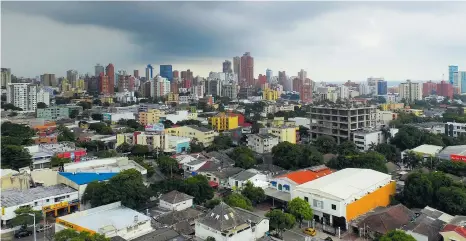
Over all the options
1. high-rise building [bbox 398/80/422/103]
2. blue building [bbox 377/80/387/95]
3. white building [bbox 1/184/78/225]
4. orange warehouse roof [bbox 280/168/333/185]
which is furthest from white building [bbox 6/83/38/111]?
blue building [bbox 377/80/387/95]

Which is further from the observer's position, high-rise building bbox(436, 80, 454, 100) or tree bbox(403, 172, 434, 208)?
high-rise building bbox(436, 80, 454, 100)

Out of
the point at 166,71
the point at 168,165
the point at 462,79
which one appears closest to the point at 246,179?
the point at 168,165

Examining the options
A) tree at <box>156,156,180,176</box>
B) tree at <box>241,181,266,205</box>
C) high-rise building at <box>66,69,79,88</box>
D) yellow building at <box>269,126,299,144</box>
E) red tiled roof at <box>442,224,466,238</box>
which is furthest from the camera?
high-rise building at <box>66,69,79,88</box>

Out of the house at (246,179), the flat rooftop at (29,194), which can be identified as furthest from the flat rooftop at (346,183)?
the flat rooftop at (29,194)

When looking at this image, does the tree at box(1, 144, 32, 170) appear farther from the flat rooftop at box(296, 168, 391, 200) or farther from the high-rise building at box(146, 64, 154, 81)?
the high-rise building at box(146, 64, 154, 81)

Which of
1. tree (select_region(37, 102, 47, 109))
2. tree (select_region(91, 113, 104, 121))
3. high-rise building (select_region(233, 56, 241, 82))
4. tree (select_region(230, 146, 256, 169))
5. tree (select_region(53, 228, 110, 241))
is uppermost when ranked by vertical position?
high-rise building (select_region(233, 56, 241, 82))

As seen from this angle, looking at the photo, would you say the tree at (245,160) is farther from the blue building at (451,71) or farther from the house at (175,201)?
the blue building at (451,71)

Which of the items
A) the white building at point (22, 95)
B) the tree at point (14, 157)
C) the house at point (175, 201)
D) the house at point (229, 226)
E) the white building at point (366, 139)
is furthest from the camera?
the white building at point (22, 95)
